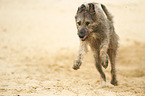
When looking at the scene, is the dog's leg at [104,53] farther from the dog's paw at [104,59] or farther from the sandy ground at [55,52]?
the sandy ground at [55,52]

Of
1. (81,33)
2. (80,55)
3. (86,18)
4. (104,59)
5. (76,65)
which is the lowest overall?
(76,65)

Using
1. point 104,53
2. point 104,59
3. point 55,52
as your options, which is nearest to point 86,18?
point 104,53

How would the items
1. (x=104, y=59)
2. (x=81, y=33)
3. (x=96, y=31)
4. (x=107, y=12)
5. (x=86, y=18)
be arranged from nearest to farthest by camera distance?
1. (x=81, y=33)
2. (x=86, y=18)
3. (x=104, y=59)
4. (x=96, y=31)
5. (x=107, y=12)

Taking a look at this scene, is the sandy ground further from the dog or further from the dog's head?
the dog's head

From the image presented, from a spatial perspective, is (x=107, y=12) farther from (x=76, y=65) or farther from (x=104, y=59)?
(x=76, y=65)

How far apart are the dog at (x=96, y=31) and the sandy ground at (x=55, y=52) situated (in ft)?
2.37

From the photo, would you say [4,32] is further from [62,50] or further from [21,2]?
[21,2]

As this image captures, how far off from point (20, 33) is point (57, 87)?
321 inches

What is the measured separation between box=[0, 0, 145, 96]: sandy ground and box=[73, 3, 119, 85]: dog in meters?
0.72

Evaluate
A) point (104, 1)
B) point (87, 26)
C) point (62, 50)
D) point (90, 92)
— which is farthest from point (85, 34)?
point (62, 50)

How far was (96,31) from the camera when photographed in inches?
176

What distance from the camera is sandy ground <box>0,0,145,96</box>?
4.54 m

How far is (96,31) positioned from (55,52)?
527cm

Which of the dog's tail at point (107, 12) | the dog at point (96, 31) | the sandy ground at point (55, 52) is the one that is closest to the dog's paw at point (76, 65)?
the dog at point (96, 31)
